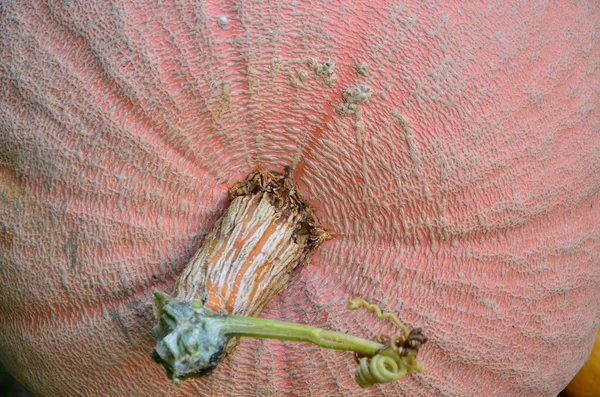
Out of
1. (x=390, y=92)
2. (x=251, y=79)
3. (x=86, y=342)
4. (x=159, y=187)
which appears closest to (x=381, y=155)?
(x=390, y=92)

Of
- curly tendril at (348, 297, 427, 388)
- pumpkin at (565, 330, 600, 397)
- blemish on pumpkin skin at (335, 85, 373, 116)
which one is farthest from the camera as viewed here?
pumpkin at (565, 330, 600, 397)

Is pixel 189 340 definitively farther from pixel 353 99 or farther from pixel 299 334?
pixel 353 99

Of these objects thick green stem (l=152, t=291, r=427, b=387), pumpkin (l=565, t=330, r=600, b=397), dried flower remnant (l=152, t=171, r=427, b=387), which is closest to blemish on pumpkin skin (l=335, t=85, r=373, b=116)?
Answer: dried flower remnant (l=152, t=171, r=427, b=387)

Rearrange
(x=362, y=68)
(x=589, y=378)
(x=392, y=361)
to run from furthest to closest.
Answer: (x=589, y=378), (x=362, y=68), (x=392, y=361)

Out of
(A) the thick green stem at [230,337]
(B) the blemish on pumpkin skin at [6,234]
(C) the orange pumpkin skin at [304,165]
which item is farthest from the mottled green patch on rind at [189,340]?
(B) the blemish on pumpkin skin at [6,234]

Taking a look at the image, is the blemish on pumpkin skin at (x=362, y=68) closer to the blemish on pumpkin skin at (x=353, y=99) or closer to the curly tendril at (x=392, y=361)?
the blemish on pumpkin skin at (x=353, y=99)

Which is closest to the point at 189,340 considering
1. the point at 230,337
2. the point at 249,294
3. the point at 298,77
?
the point at 230,337

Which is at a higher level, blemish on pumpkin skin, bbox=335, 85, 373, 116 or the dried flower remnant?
blemish on pumpkin skin, bbox=335, 85, 373, 116

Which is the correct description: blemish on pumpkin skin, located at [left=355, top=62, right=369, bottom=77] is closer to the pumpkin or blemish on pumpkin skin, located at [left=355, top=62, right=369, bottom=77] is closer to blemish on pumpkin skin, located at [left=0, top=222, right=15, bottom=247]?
blemish on pumpkin skin, located at [left=0, top=222, right=15, bottom=247]
